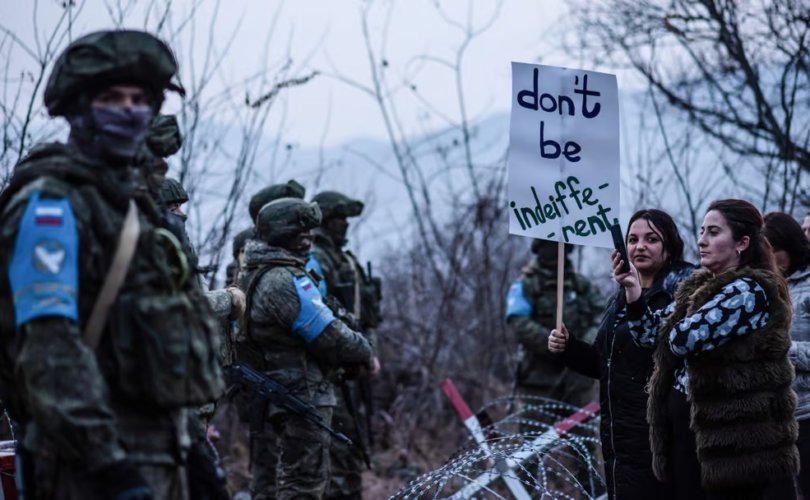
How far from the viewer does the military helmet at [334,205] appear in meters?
9.18

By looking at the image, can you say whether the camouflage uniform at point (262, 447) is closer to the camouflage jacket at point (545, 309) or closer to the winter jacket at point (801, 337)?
the camouflage jacket at point (545, 309)

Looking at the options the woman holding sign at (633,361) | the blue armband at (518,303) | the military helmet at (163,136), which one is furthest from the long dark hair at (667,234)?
the blue armband at (518,303)

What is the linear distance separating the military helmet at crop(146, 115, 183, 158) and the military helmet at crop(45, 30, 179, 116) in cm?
208

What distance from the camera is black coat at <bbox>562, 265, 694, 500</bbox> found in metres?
5.84

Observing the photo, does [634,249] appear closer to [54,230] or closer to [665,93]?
[54,230]

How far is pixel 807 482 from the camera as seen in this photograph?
6.38m

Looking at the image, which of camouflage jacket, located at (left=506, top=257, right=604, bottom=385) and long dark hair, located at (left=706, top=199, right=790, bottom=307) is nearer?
long dark hair, located at (left=706, top=199, right=790, bottom=307)

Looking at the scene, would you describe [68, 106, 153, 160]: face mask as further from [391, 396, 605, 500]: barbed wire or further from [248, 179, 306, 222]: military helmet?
[248, 179, 306, 222]: military helmet

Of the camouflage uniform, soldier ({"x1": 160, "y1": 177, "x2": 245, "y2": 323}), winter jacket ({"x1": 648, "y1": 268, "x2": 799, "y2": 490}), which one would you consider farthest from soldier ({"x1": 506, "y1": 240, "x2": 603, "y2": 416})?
soldier ({"x1": 160, "y1": 177, "x2": 245, "y2": 323})

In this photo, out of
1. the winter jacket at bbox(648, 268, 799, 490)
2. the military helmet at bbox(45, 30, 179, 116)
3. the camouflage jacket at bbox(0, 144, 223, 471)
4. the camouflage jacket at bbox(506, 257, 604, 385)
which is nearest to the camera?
the camouflage jacket at bbox(0, 144, 223, 471)

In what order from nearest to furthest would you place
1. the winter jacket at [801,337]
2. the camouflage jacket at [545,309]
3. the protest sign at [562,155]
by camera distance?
1. the protest sign at [562,155]
2. the winter jacket at [801,337]
3. the camouflage jacket at [545,309]

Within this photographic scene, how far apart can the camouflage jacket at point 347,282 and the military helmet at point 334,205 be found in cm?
24

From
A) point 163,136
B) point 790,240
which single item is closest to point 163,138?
point 163,136

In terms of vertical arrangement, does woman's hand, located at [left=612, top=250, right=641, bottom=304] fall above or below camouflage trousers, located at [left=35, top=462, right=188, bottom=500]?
above
